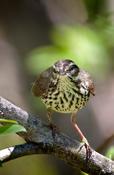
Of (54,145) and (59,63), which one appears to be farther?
(59,63)

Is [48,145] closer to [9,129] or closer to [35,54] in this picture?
[9,129]

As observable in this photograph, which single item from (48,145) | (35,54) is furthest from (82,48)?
(48,145)

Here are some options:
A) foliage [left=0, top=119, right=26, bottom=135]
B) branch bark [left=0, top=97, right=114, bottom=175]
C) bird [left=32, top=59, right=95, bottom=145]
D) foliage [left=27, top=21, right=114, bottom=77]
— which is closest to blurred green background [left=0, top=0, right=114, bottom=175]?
foliage [left=27, top=21, right=114, bottom=77]

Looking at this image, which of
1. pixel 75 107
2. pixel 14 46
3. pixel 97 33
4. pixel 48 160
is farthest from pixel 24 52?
pixel 75 107

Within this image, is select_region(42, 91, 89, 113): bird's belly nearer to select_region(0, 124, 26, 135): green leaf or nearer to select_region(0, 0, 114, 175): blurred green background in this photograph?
select_region(0, 0, 114, 175): blurred green background

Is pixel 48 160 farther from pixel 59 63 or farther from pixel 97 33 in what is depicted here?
pixel 59 63

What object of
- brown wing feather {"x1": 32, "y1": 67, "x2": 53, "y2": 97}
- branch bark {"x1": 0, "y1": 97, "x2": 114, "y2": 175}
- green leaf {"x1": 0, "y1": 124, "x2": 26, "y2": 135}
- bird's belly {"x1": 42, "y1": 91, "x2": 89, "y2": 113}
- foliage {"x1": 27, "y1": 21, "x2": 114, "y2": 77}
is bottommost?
green leaf {"x1": 0, "y1": 124, "x2": 26, "y2": 135}

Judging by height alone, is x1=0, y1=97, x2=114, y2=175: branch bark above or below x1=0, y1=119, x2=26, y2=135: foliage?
above
